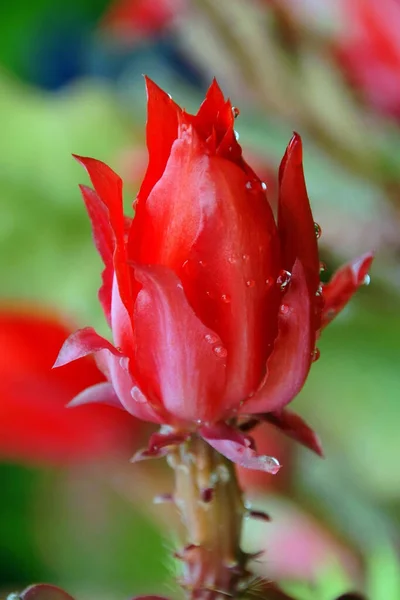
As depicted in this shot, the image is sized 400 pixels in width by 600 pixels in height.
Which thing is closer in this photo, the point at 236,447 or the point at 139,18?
the point at 236,447

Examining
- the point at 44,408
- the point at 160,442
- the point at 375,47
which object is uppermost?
the point at 375,47

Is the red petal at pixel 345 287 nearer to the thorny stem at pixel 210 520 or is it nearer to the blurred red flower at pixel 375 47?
the thorny stem at pixel 210 520

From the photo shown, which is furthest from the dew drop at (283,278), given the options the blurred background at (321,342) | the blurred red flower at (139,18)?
the blurred red flower at (139,18)

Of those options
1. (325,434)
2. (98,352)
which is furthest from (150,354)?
(325,434)

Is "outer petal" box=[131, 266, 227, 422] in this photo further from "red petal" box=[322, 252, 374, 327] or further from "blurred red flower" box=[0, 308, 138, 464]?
"blurred red flower" box=[0, 308, 138, 464]

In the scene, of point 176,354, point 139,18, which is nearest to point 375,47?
point 139,18

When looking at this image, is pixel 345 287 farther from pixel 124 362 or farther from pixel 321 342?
pixel 321 342

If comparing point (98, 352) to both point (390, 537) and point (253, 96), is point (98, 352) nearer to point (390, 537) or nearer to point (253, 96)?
point (390, 537)
